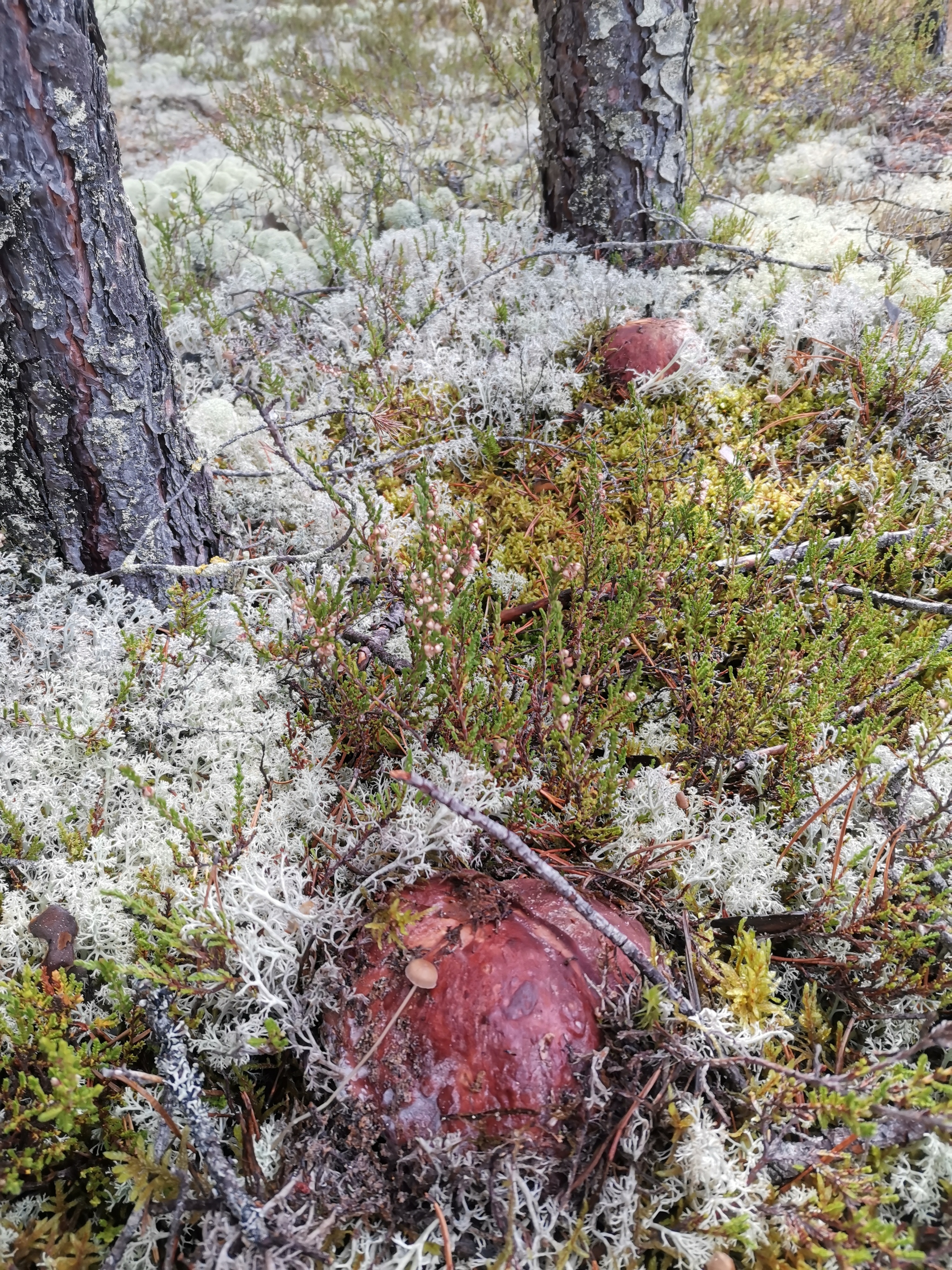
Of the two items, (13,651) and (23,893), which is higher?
(13,651)

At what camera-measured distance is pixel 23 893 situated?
189 centimetres

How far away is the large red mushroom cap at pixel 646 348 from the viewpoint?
3.25 m

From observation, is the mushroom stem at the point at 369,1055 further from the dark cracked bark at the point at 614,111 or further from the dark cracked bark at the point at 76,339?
the dark cracked bark at the point at 614,111

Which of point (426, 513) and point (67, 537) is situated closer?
point (426, 513)

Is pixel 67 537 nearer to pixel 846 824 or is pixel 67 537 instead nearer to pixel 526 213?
pixel 846 824

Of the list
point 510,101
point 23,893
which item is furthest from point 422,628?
point 510,101

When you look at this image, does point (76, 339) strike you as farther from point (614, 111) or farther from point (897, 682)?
point (614, 111)

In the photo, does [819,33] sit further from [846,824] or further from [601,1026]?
[601,1026]

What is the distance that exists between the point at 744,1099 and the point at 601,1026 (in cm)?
34

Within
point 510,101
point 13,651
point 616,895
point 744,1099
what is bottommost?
point 744,1099

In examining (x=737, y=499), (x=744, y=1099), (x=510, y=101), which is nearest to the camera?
(x=744, y=1099)

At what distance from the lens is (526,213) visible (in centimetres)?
494

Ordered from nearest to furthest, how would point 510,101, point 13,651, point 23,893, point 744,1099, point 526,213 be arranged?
point 744,1099 → point 23,893 → point 13,651 → point 526,213 → point 510,101

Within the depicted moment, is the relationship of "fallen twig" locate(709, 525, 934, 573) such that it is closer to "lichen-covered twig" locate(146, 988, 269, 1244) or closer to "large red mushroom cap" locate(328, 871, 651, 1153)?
"large red mushroom cap" locate(328, 871, 651, 1153)
